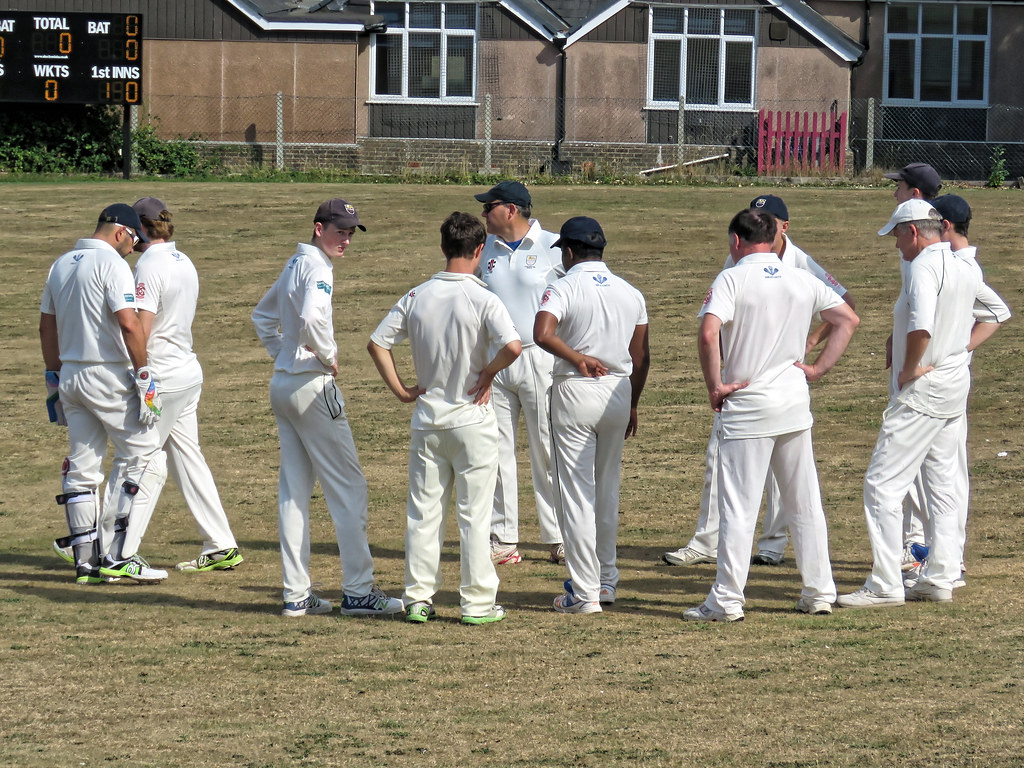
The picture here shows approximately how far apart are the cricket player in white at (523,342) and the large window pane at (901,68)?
27350 millimetres

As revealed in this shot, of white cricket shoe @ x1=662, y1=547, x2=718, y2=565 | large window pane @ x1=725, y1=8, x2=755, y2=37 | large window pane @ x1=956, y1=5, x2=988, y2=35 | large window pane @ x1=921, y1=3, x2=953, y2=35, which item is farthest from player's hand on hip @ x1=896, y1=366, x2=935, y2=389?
Result: large window pane @ x1=956, y1=5, x2=988, y2=35

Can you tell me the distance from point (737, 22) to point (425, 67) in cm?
761

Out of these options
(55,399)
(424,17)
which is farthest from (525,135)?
(55,399)

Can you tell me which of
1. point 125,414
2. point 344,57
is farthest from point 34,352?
point 344,57

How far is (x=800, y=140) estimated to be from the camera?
1223 inches

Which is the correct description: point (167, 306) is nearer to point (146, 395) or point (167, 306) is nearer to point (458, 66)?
point (146, 395)

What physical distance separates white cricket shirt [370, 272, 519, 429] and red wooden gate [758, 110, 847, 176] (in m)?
24.0

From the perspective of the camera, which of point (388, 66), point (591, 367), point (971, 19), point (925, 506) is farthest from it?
point (971, 19)

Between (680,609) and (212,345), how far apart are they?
9587mm

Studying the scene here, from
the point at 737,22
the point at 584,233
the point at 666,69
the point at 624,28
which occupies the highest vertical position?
the point at 737,22

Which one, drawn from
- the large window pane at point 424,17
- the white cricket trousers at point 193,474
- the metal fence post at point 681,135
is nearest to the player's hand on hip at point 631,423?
the white cricket trousers at point 193,474

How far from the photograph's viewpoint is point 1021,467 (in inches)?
417

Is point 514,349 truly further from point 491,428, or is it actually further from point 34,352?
point 34,352

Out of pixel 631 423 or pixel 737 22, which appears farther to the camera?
pixel 737 22
